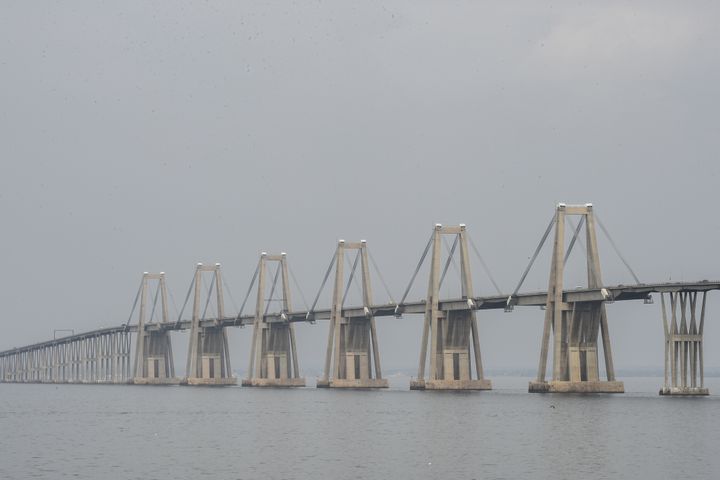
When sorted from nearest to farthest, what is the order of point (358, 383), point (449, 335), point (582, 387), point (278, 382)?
point (582, 387), point (449, 335), point (358, 383), point (278, 382)

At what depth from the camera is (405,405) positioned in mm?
131250

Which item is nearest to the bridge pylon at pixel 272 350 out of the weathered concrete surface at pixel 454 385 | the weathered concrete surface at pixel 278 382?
the weathered concrete surface at pixel 278 382

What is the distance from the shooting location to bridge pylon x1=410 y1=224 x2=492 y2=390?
151 meters

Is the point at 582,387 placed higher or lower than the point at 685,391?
higher

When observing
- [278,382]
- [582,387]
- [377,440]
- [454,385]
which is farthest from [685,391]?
[278,382]

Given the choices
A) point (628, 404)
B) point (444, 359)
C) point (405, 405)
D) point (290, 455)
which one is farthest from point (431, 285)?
point (290, 455)

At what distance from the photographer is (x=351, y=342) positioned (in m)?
174

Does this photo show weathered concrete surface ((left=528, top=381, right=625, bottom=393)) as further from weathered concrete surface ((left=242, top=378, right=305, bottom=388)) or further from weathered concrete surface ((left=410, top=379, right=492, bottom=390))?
weathered concrete surface ((left=242, top=378, right=305, bottom=388))

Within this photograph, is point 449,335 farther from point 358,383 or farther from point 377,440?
point 377,440

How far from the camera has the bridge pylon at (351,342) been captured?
563 feet

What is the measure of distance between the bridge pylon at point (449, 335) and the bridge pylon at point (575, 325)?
790 inches

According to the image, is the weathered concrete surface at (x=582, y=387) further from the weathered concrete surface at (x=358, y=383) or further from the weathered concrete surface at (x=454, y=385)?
the weathered concrete surface at (x=358, y=383)

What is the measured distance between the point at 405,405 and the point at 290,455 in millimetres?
55357

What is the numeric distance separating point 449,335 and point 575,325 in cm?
2447
